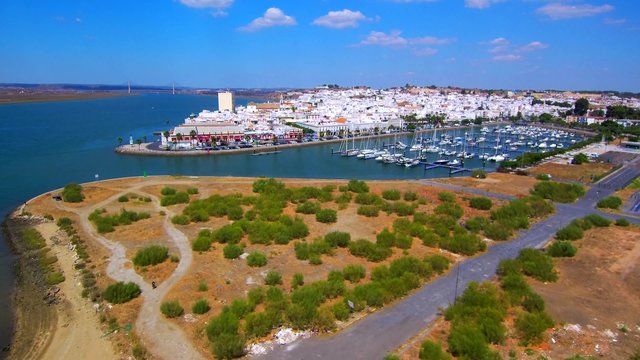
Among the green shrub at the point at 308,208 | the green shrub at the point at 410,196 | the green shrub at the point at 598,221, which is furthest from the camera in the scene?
the green shrub at the point at 410,196

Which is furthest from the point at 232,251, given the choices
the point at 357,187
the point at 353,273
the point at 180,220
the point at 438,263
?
the point at 357,187

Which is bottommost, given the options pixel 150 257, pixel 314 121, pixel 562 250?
pixel 562 250

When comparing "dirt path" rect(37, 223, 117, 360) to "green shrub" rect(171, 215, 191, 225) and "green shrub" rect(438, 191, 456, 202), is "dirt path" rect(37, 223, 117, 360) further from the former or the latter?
"green shrub" rect(438, 191, 456, 202)

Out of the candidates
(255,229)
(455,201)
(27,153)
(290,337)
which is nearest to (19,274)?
(255,229)

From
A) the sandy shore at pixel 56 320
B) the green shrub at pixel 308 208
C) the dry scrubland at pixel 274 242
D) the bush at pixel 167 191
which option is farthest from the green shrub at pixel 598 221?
the bush at pixel 167 191

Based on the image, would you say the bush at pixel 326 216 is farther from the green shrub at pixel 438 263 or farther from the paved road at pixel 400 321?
the paved road at pixel 400 321

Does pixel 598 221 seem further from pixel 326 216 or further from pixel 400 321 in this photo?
pixel 400 321

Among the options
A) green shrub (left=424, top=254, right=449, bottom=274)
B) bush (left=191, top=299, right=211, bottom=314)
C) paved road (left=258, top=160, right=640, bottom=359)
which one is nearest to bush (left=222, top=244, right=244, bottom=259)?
bush (left=191, top=299, right=211, bottom=314)
